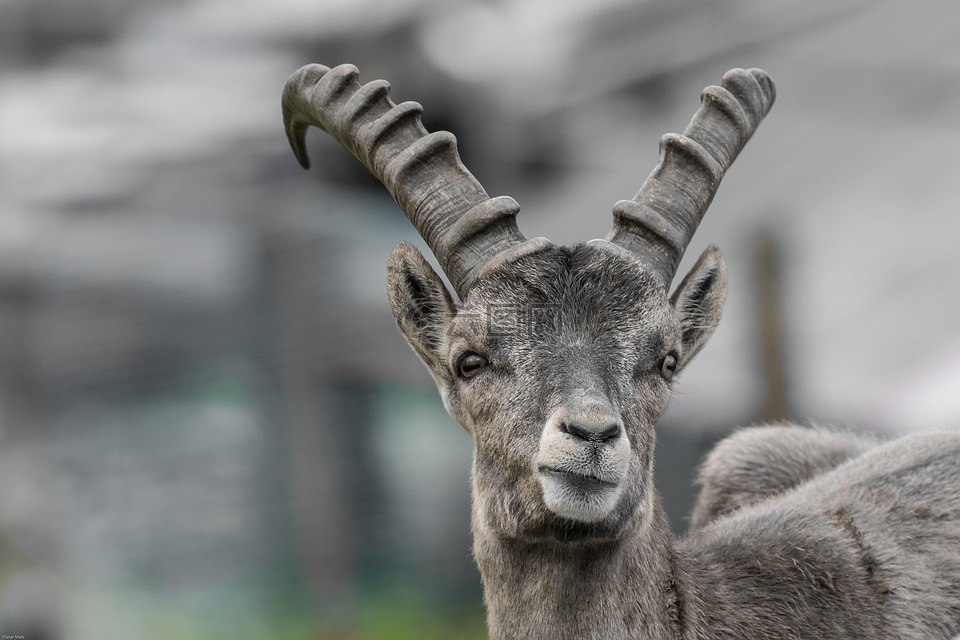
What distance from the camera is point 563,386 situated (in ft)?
17.5

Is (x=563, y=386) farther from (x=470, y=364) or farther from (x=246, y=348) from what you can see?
(x=246, y=348)

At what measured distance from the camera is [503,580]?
19.1 ft

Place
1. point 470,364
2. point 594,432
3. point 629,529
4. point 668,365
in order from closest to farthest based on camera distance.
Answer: point 594,432 < point 629,529 < point 470,364 < point 668,365

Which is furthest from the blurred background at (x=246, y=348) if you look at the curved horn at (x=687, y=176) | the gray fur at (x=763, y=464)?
the curved horn at (x=687, y=176)

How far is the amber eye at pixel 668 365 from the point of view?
5950mm

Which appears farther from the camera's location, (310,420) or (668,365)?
(310,420)

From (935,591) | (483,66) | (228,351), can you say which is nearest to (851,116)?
(483,66)

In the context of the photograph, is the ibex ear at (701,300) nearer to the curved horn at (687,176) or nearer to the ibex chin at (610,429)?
Answer: the ibex chin at (610,429)

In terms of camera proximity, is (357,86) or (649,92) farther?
(649,92)

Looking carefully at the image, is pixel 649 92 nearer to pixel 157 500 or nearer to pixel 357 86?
pixel 157 500

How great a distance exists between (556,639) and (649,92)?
80.1ft

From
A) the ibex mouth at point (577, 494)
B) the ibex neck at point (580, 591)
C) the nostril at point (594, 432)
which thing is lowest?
the ibex neck at point (580, 591)

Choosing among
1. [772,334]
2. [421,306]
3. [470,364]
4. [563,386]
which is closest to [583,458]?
[563,386]

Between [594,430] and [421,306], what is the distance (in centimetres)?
176
